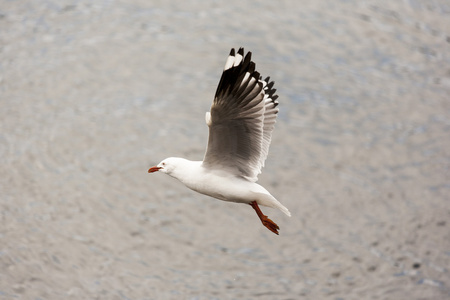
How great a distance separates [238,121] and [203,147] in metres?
18.2

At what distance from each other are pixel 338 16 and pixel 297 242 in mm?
12848

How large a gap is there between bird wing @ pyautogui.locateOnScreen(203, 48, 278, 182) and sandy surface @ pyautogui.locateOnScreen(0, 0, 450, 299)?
14738 mm

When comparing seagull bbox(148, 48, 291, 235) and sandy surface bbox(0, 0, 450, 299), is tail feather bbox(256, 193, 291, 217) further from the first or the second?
sandy surface bbox(0, 0, 450, 299)

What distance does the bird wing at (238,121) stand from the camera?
8172 mm

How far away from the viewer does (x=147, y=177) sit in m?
26.8

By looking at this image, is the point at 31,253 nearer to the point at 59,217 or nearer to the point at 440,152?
the point at 59,217

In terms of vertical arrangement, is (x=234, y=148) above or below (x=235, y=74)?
below

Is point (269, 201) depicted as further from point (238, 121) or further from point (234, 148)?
point (238, 121)

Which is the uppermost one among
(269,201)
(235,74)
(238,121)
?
(235,74)

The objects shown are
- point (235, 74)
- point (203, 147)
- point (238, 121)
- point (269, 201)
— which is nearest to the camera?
point (235, 74)

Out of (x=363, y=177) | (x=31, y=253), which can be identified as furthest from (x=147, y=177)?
(x=363, y=177)

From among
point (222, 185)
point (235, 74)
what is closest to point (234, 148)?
point (222, 185)

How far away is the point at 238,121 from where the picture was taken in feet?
28.4

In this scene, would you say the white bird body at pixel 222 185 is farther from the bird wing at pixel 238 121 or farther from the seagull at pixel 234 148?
the bird wing at pixel 238 121
